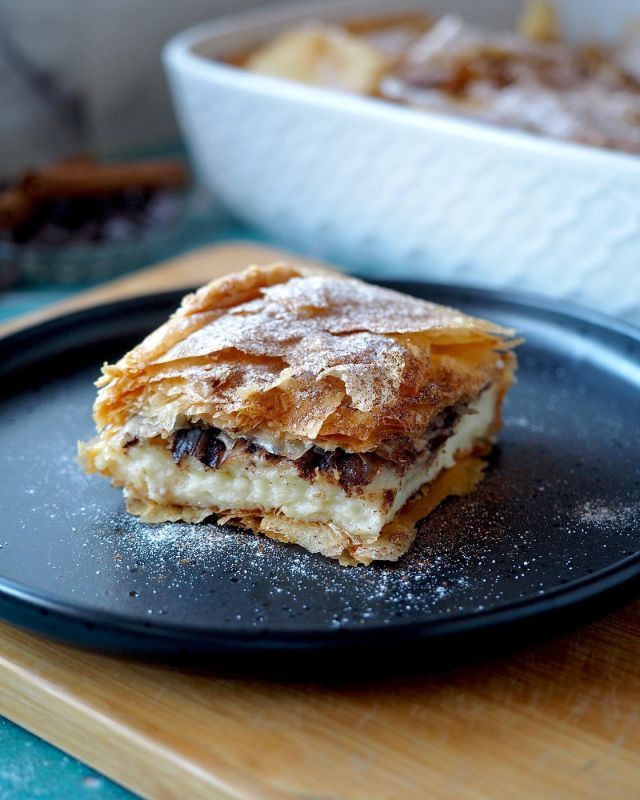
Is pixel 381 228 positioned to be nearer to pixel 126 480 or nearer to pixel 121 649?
pixel 126 480

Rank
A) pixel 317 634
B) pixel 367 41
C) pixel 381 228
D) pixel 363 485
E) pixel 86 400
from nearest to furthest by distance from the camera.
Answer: pixel 317 634 → pixel 363 485 → pixel 86 400 → pixel 381 228 → pixel 367 41

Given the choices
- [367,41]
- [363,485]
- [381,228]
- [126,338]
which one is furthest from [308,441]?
[367,41]

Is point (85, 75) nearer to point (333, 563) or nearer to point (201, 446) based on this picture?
point (201, 446)

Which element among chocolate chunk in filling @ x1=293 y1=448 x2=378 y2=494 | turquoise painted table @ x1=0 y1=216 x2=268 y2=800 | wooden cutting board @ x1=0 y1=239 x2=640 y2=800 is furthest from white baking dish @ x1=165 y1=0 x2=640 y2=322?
turquoise painted table @ x1=0 y1=216 x2=268 y2=800

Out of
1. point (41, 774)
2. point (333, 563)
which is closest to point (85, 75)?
point (333, 563)

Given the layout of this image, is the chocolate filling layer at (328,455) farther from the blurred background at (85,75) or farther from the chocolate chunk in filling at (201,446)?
the blurred background at (85,75)
